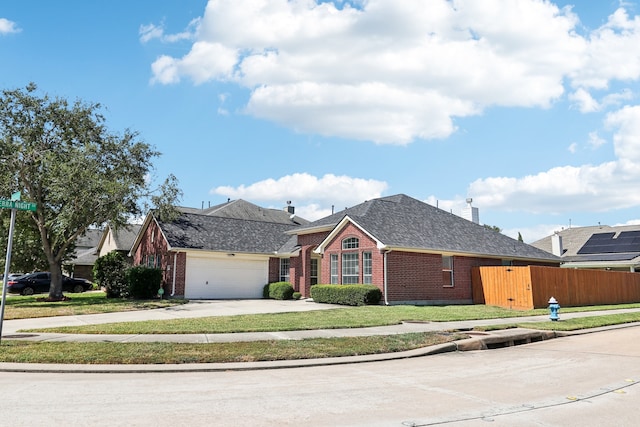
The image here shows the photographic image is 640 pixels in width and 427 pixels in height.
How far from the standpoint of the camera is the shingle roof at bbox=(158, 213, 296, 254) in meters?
28.4

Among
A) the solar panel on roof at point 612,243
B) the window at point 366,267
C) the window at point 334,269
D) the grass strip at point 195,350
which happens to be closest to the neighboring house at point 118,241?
the window at point 334,269

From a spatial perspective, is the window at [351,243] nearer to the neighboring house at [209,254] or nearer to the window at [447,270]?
the window at [447,270]

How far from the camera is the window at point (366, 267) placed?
23656 mm

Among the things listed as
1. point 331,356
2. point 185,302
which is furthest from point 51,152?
point 331,356

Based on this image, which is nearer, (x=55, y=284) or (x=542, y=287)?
(x=542, y=287)

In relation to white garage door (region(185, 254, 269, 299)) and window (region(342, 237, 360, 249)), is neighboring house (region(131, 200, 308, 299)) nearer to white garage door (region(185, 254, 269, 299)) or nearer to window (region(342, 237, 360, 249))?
white garage door (region(185, 254, 269, 299))

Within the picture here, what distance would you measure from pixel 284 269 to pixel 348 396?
80.4 feet

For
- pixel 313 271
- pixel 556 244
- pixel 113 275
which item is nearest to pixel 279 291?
pixel 313 271

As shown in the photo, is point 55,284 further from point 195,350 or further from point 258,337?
point 195,350

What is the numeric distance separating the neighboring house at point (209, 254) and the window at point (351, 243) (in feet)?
22.9

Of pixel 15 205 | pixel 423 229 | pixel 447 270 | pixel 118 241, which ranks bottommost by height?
pixel 447 270

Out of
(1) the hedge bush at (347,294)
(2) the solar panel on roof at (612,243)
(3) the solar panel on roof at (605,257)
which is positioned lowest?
(1) the hedge bush at (347,294)

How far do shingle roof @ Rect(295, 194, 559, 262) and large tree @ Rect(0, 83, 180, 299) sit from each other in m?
10.6

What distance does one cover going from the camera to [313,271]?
1138 inches
